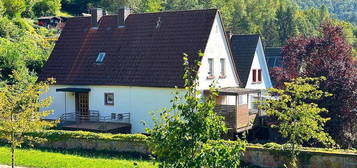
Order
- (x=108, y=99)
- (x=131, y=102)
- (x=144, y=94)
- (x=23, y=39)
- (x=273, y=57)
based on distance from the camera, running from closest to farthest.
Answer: (x=144, y=94), (x=131, y=102), (x=108, y=99), (x=23, y=39), (x=273, y=57)

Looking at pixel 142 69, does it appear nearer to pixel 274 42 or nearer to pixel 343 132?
pixel 343 132

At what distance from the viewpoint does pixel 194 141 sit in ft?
35.2

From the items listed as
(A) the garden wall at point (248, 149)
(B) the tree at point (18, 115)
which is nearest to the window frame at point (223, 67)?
(A) the garden wall at point (248, 149)

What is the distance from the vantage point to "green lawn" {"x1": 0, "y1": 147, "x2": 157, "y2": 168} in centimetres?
2100

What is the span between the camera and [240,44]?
39000 millimetres

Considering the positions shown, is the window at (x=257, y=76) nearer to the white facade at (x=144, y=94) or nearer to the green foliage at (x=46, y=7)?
the white facade at (x=144, y=94)

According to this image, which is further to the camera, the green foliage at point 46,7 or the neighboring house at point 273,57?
the green foliage at point 46,7

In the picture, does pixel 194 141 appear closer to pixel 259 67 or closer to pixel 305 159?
pixel 305 159

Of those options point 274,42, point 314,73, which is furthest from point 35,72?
point 274,42

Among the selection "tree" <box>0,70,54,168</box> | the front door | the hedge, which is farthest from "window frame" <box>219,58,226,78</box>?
"tree" <box>0,70,54,168</box>

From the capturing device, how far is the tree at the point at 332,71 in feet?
83.7

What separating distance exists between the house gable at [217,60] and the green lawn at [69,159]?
25.3ft

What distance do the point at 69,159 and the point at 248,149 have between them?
7372 mm

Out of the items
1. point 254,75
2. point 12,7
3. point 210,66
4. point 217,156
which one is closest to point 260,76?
point 254,75
